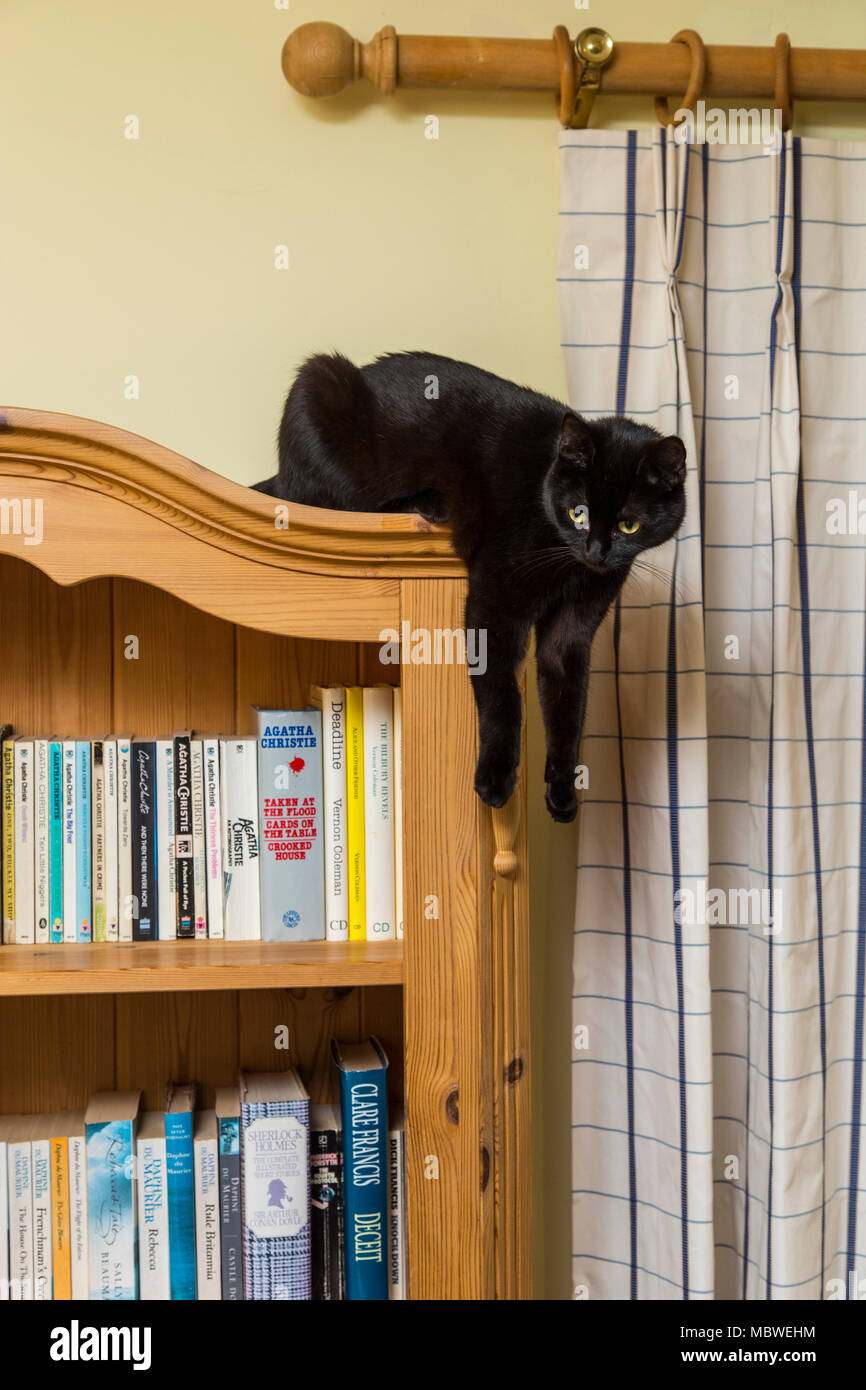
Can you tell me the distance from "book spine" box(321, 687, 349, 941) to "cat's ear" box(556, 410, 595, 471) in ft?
1.08

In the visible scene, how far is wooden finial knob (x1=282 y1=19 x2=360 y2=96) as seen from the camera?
1190mm

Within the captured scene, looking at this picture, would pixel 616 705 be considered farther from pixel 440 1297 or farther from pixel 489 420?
pixel 440 1297

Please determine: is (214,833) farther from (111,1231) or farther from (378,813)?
(111,1231)

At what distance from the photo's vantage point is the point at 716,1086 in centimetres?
130

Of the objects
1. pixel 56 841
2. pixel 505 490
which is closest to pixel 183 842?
pixel 56 841

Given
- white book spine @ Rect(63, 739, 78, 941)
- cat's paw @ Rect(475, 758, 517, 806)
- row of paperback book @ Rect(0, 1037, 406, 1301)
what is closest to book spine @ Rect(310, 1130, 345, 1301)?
row of paperback book @ Rect(0, 1037, 406, 1301)

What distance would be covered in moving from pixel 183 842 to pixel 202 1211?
14.1 inches

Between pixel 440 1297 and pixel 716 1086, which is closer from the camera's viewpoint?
pixel 440 1297

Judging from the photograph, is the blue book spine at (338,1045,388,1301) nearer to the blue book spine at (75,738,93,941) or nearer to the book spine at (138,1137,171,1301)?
the book spine at (138,1137,171,1301)

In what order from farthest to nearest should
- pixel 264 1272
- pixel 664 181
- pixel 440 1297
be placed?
pixel 664 181 → pixel 264 1272 → pixel 440 1297

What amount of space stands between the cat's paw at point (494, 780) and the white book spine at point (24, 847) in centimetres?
46

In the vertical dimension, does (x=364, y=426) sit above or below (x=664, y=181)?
below
